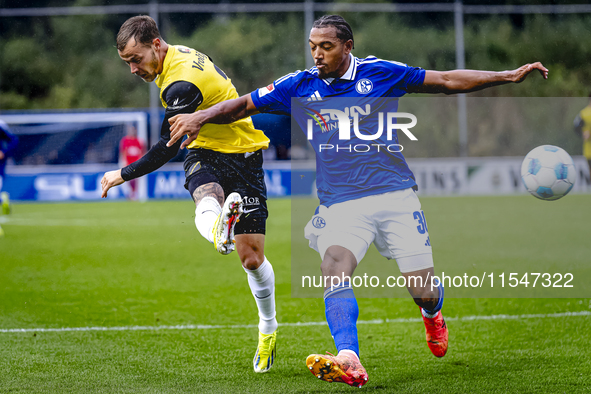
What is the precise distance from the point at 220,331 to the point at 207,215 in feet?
4.81

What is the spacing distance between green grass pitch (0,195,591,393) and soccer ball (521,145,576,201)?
93cm

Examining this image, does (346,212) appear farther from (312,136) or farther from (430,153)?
(430,153)

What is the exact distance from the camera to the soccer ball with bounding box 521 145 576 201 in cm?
353

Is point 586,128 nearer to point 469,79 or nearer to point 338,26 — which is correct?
point 469,79

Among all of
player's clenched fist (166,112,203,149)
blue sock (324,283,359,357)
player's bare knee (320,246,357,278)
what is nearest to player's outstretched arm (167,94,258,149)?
player's clenched fist (166,112,203,149)

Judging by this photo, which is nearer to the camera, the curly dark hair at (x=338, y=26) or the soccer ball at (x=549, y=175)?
the curly dark hair at (x=338, y=26)

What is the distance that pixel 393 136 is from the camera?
343cm

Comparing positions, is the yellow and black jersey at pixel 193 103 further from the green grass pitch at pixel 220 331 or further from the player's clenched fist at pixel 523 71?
the player's clenched fist at pixel 523 71

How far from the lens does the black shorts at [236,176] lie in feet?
12.8

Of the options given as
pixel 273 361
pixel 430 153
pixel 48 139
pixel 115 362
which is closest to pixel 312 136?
pixel 273 361

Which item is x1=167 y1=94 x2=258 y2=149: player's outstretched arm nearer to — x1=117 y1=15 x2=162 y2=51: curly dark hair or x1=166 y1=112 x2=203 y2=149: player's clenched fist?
x1=166 y1=112 x2=203 y2=149: player's clenched fist

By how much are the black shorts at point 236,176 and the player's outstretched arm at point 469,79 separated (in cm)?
115

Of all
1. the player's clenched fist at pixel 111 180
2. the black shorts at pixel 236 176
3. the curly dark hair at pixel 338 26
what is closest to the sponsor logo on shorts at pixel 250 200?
the black shorts at pixel 236 176

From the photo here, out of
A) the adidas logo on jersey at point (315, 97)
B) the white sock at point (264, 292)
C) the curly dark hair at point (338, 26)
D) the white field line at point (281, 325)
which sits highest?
the curly dark hair at point (338, 26)
